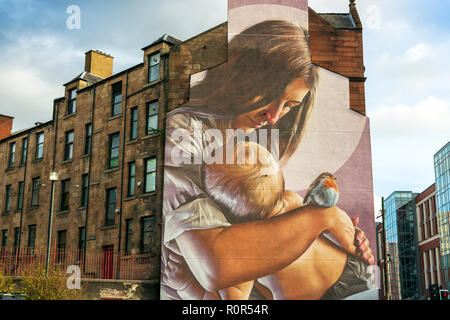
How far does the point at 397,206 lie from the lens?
8519 centimetres

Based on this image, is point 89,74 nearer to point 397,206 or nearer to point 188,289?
point 188,289

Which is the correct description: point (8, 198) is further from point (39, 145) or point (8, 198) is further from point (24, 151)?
point (39, 145)

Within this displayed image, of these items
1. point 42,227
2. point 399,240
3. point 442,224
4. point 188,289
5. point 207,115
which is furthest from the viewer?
point 399,240

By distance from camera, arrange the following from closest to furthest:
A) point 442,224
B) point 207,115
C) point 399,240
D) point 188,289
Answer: point 188,289
point 207,115
point 442,224
point 399,240

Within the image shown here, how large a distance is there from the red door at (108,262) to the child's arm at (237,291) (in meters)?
7.50

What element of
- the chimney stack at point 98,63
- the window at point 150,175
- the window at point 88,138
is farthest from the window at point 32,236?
the chimney stack at point 98,63

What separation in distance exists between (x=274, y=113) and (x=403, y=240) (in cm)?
6227

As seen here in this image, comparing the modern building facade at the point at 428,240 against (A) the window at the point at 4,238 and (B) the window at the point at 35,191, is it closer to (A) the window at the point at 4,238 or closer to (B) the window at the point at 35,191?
(B) the window at the point at 35,191

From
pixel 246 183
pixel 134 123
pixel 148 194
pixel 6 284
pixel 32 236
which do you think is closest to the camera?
pixel 6 284

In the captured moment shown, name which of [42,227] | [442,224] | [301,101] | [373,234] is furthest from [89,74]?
[442,224]

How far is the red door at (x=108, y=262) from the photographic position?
29547mm

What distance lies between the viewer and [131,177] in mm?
31172

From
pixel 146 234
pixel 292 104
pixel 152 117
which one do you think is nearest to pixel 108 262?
pixel 146 234

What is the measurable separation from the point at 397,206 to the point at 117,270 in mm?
65441
